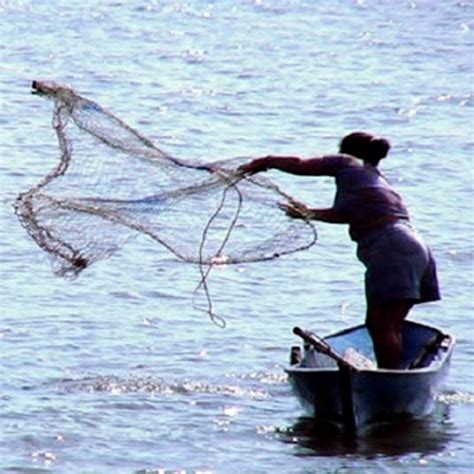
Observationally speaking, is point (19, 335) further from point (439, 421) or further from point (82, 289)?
point (439, 421)

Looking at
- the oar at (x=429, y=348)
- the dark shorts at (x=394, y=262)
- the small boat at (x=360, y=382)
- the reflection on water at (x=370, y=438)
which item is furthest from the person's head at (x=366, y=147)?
the reflection on water at (x=370, y=438)

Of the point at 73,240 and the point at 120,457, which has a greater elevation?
the point at 73,240

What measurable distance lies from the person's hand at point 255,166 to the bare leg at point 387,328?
107 centimetres

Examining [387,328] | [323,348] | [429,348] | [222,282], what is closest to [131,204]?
[323,348]

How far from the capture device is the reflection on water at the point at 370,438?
12.3m

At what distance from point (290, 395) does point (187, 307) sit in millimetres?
2443

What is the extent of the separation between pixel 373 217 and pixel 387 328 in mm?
707

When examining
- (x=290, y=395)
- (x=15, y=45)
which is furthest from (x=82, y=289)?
(x=15, y=45)

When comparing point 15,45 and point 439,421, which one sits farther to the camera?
point 15,45

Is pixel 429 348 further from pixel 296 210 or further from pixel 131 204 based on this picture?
pixel 131 204

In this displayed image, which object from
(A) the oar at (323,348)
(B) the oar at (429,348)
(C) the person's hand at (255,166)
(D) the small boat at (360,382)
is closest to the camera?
(A) the oar at (323,348)

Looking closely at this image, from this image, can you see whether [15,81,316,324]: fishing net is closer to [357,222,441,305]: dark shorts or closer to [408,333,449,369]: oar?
[357,222,441,305]: dark shorts

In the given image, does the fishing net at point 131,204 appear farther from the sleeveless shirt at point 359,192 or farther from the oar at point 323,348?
the oar at point 323,348

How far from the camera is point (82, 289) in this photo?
1619cm
